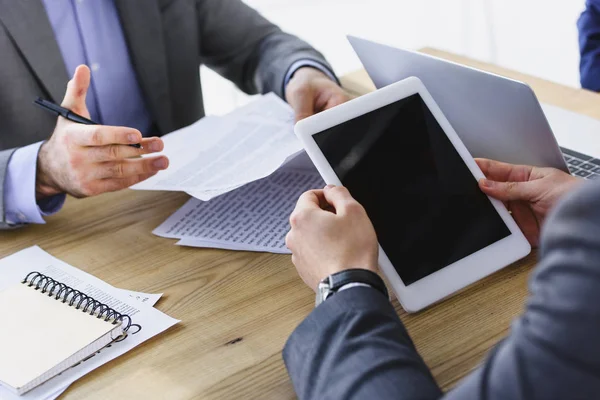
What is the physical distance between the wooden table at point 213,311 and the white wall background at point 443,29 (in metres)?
2.00

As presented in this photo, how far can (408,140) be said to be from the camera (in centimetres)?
98

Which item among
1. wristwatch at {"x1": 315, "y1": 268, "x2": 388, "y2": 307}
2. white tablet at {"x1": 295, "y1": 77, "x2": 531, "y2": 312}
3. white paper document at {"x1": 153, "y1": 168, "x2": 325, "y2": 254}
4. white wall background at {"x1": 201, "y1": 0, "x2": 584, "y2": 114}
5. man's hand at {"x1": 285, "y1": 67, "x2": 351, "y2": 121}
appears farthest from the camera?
white wall background at {"x1": 201, "y1": 0, "x2": 584, "y2": 114}

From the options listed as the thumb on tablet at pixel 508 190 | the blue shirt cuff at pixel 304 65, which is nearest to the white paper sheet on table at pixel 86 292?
the thumb on tablet at pixel 508 190

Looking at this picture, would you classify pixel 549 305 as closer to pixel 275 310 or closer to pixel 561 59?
pixel 275 310

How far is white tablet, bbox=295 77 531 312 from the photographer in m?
0.91

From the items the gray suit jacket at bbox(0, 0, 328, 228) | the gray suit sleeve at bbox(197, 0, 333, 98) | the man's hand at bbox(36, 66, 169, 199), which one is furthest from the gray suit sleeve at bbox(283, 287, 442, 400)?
the gray suit sleeve at bbox(197, 0, 333, 98)

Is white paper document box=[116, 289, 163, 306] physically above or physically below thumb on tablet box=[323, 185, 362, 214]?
below

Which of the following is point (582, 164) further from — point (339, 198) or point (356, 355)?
point (356, 355)

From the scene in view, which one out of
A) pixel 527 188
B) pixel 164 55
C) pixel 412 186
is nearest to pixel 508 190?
pixel 527 188

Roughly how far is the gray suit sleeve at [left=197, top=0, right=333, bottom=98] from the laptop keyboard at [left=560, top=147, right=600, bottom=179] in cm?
69

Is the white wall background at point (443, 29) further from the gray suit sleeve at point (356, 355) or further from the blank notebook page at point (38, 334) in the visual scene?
the gray suit sleeve at point (356, 355)

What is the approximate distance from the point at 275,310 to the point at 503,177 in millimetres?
373

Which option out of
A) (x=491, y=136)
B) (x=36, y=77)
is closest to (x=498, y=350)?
(x=491, y=136)

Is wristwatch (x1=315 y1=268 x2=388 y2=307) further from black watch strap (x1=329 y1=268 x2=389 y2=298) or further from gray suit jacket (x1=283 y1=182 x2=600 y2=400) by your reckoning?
gray suit jacket (x1=283 y1=182 x2=600 y2=400)
